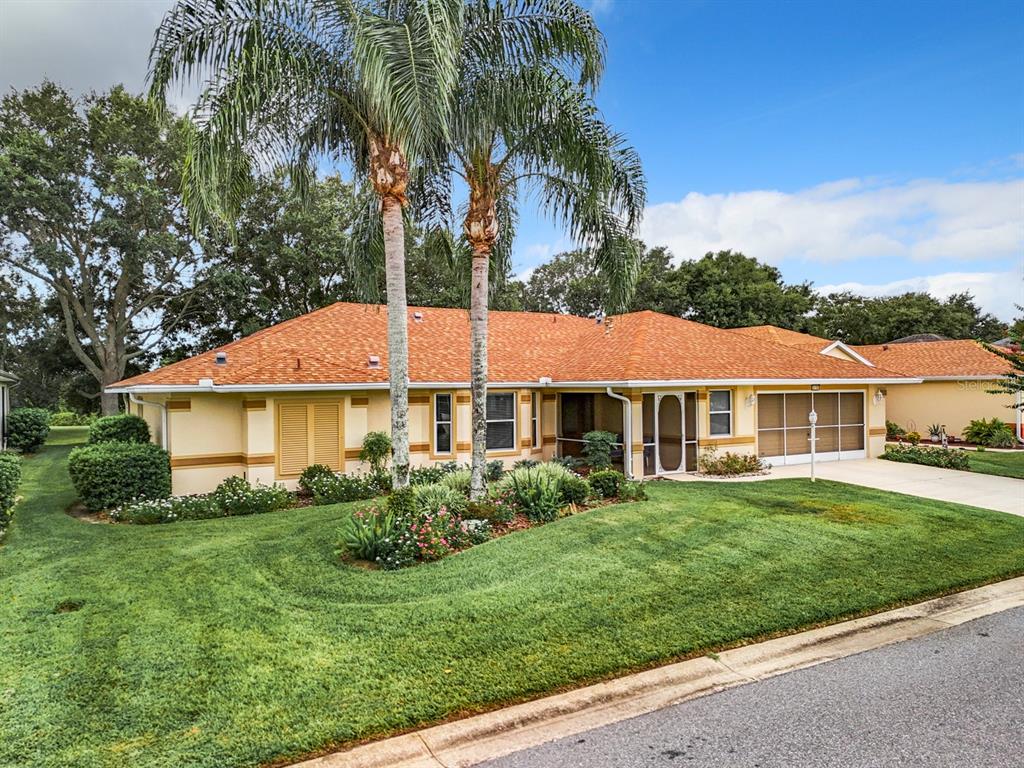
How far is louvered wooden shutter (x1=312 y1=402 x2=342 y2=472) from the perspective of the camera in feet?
46.0

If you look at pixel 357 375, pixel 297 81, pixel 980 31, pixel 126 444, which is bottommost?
pixel 126 444

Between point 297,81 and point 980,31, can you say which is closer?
point 297,81

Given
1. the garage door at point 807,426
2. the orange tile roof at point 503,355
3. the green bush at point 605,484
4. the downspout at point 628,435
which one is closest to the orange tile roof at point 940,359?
the orange tile roof at point 503,355

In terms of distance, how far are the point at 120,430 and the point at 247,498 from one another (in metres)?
7.54

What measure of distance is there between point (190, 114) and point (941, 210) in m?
23.0

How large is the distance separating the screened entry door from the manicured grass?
7859 millimetres

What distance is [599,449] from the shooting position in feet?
49.0

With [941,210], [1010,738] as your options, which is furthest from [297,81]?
[941,210]

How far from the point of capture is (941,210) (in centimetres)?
2055

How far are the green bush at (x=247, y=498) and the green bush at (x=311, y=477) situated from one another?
18.8 inches

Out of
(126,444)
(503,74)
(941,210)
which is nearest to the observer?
(503,74)

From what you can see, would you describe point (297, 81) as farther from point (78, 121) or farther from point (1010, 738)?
point (78, 121)

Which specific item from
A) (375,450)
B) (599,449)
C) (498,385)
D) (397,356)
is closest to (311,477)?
(375,450)

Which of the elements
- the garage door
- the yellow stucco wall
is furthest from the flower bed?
the yellow stucco wall
